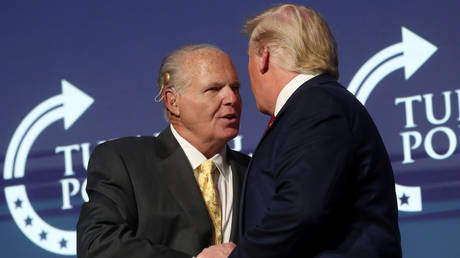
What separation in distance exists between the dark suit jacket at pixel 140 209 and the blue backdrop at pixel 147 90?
117cm

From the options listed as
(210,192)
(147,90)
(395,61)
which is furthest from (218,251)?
(147,90)

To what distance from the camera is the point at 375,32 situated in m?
3.17

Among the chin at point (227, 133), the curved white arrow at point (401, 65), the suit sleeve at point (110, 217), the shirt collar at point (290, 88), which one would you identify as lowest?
the suit sleeve at point (110, 217)

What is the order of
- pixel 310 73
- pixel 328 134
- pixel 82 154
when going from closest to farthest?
pixel 328 134 < pixel 310 73 < pixel 82 154

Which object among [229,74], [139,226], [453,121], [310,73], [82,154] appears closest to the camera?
[310,73]

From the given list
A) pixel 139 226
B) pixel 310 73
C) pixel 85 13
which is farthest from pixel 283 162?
pixel 85 13

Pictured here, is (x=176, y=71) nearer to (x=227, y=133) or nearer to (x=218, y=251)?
(x=227, y=133)

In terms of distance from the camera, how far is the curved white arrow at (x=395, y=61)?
3102 mm

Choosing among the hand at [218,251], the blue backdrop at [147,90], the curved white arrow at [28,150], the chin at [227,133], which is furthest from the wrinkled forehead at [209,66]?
the curved white arrow at [28,150]

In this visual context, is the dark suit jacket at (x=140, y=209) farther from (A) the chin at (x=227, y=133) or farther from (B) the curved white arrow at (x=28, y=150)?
(B) the curved white arrow at (x=28, y=150)

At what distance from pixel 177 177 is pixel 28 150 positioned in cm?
164

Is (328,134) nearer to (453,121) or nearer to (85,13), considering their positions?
(453,121)

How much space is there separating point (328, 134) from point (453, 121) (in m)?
1.59

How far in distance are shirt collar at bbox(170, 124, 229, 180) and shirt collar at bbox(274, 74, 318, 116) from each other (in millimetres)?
509
